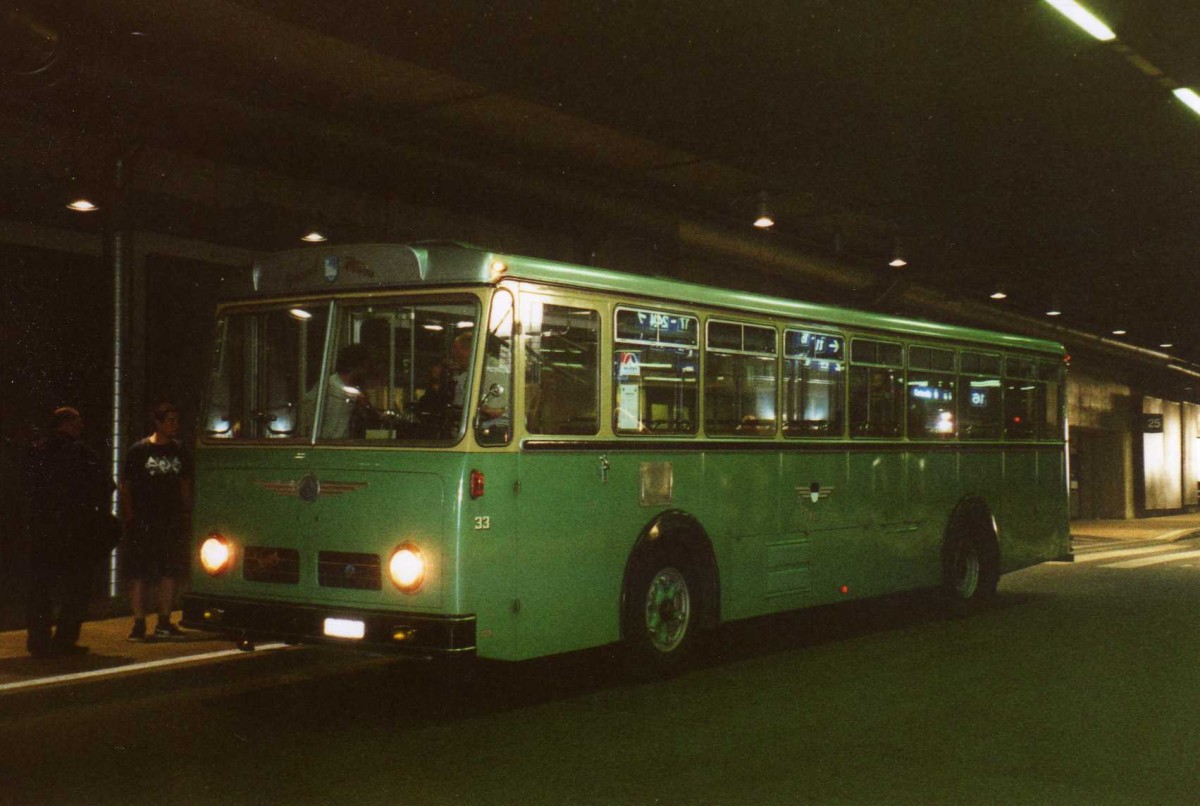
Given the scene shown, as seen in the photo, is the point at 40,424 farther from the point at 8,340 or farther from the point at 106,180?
the point at 106,180

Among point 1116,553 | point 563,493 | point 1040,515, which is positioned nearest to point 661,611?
point 563,493

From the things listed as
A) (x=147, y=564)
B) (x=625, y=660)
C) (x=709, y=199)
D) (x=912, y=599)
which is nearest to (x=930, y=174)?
(x=709, y=199)

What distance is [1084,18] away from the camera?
35.8ft

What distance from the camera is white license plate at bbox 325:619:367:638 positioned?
8202mm

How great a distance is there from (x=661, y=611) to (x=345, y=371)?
9.92 ft

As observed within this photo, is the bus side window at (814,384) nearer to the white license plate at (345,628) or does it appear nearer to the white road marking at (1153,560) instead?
the white license plate at (345,628)

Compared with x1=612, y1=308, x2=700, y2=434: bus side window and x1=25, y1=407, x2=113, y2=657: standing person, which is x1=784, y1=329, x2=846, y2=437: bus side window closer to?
x1=612, y1=308, x2=700, y2=434: bus side window

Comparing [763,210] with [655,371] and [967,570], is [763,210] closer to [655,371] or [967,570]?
[967,570]

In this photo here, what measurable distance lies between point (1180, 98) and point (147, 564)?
10.9m

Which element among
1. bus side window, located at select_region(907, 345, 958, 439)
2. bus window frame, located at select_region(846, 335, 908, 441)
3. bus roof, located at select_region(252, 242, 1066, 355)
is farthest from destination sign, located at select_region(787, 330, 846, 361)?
bus side window, located at select_region(907, 345, 958, 439)

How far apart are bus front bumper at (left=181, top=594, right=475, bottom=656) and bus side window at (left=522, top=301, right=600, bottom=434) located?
1402 millimetres

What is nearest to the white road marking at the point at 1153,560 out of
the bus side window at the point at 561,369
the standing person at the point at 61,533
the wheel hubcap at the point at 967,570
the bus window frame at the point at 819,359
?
the wheel hubcap at the point at 967,570

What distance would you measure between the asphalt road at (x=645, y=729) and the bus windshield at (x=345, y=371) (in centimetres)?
187

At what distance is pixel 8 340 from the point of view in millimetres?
12305
